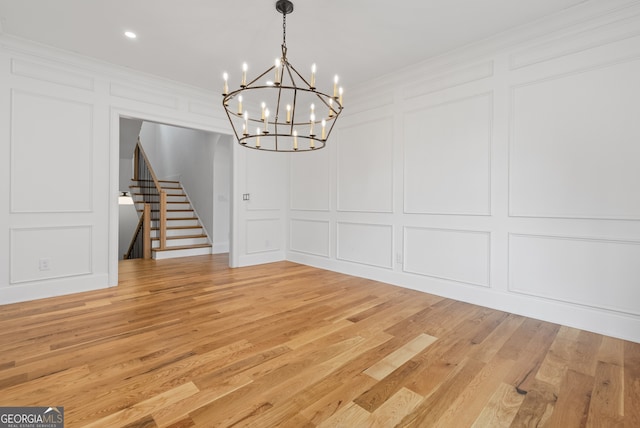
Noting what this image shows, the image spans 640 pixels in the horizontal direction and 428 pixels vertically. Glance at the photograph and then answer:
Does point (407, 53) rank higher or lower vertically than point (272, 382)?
higher

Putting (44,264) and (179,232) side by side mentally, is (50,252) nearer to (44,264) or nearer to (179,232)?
(44,264)

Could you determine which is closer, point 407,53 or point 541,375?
point 541,375

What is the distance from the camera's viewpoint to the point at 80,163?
3.60 metres

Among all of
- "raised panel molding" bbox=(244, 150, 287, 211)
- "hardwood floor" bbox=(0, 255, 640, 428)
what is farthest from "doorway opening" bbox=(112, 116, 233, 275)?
"hardwood floor" bbox=(0, 255, 640, 428)

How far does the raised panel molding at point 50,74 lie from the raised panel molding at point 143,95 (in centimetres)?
26

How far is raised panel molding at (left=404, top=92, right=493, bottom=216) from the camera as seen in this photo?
127 inches

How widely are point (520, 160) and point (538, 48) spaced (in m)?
1.07

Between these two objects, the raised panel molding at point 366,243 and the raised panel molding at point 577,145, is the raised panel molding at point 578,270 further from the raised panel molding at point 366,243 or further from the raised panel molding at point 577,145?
the raised panel molding at point 366,243

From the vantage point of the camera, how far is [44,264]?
338 cm

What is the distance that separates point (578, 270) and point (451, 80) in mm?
2337

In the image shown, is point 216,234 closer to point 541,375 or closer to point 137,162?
Answer: point 137,162

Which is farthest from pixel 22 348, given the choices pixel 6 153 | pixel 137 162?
pixel 137 162

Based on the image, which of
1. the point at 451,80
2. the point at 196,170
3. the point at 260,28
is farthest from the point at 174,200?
the point at 451,80

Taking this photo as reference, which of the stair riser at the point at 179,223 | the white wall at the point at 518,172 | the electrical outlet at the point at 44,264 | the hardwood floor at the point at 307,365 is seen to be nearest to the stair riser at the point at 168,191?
the stair riser at the point at 179,223
